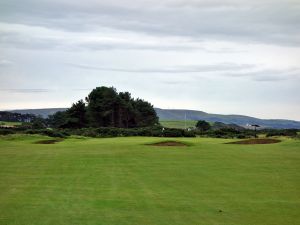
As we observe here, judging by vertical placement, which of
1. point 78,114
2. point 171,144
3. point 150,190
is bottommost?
point 150,190

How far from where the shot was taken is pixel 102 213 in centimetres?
1292

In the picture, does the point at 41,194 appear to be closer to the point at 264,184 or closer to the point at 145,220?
the point at 145,220

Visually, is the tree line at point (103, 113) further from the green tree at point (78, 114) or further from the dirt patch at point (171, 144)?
the dirt patch at point (171, 144)

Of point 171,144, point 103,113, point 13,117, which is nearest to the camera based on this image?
point 171,144

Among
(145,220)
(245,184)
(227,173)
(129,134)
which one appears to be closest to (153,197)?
(145,220)

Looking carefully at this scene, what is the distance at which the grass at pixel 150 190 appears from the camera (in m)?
12.5

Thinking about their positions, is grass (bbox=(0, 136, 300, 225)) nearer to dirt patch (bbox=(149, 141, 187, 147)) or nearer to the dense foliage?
dirt patch (bbox=(149, 141, 187, 147))

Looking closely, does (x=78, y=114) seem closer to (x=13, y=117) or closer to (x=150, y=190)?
(x=13, y=117)

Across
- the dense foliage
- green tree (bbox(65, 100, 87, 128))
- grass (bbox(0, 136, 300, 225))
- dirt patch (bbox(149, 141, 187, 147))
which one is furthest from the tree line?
grass (bbox(0, 136, 300, 225))

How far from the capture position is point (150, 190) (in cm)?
1720

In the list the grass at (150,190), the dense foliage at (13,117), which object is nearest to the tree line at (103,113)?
the dense foliage at (13,117)

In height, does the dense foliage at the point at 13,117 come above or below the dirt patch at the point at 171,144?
above

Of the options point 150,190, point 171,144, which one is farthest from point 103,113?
point 150,190

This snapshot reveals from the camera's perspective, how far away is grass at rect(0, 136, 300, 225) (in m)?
12.5
